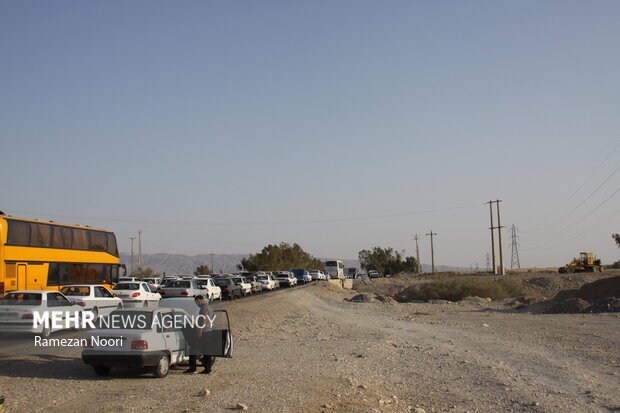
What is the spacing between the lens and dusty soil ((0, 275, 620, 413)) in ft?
34.9

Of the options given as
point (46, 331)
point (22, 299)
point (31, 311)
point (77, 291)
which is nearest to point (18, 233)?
point (77, 291)

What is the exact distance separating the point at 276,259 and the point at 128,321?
97.9 meters

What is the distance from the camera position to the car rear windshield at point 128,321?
12.4m

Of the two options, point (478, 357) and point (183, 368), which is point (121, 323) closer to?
point (183, 368)

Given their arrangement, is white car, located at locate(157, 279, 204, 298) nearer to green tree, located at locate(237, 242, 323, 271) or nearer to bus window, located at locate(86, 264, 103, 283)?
bus window, located at locate(86, 264, 103, 283)

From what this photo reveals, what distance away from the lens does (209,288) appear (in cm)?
3750

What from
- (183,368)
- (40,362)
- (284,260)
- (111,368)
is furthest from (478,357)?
(284,260)

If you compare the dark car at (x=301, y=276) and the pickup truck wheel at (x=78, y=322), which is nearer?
the pickup truck wheel at (x=78, y=322)

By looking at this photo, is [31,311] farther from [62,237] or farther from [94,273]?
[94,273]

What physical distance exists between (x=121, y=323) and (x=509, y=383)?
8554mm

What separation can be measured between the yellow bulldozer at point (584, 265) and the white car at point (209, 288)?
188 feet

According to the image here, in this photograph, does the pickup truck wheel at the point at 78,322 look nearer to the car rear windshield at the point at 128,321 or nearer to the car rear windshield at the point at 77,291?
the car rear windshield at the point at 77,291

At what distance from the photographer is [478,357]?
17250 mm

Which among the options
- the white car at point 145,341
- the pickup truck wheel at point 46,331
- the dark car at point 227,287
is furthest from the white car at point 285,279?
the white car at point 145,341
